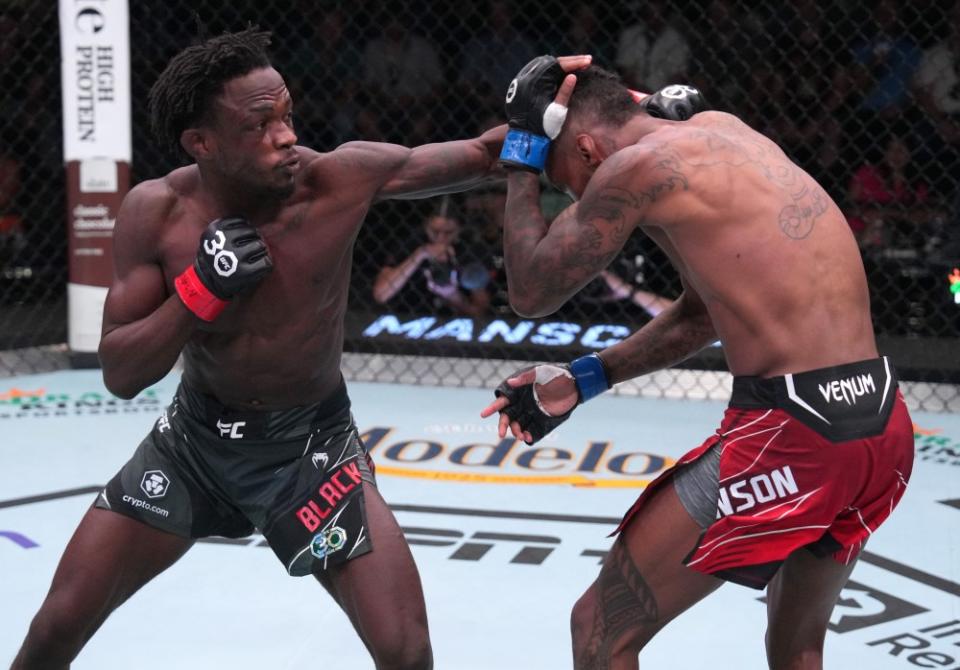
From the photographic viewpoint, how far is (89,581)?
5.88 feet

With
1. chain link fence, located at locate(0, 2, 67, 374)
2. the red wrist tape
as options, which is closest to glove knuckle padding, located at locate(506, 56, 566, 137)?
the red wrist tape

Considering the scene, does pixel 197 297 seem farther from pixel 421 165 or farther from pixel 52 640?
pixel 52 640

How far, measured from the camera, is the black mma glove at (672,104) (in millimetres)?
1823

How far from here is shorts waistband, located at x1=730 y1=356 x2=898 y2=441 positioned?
1586 mm

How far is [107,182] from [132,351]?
305 centimetres

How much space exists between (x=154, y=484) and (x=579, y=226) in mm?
751

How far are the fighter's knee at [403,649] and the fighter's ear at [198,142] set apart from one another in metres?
0.75

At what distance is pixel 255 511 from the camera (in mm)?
1868

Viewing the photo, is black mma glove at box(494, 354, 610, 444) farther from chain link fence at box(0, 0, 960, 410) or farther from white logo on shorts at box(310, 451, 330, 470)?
chain link fence at box(0, 0, 960, 410)

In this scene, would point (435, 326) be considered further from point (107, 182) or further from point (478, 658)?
point (478, 658)

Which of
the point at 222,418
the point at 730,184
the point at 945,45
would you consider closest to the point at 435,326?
the point at 945,45

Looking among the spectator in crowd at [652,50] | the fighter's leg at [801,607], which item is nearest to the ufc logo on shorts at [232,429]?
the fighter's leg at [801,607]

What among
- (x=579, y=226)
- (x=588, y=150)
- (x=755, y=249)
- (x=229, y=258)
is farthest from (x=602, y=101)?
(x=229, y=258)

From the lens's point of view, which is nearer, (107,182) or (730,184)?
(730,184)
